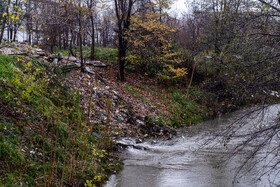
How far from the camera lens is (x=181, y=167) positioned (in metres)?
7.33

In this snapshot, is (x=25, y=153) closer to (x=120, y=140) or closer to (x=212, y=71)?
(x=120, y=140)

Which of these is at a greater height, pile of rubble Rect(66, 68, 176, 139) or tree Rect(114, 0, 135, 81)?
tree Rect(114, 0, 135, 81)

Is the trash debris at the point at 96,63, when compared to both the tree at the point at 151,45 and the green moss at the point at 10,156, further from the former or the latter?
the green moss at the point at 10,156

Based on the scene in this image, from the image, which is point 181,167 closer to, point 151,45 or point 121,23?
point 121,23

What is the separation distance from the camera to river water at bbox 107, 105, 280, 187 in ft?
20.5

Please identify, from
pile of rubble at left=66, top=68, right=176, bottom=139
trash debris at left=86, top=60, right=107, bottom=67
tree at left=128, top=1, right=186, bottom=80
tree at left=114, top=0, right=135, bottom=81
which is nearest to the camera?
pile of rubble at left=66, top=68, right=176, bottom=139

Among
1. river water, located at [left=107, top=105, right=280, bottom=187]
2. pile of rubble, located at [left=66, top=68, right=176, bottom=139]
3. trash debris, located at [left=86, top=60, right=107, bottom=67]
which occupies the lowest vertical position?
river water, located at [left=107, top=105, right=280, bottom=187]

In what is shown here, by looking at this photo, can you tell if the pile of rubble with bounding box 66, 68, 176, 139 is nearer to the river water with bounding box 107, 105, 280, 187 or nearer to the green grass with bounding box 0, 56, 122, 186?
the river water with bounding box 107, 105, 280, 187

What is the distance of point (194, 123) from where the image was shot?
14.4 metres

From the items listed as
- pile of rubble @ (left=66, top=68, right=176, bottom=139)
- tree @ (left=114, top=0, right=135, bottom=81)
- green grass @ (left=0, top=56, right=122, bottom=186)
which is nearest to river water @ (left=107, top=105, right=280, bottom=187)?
green grass @ (left=0, top=56, right=122, bottom=186)

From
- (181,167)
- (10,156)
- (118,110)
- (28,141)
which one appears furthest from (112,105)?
(10,156)

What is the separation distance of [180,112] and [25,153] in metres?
11.0

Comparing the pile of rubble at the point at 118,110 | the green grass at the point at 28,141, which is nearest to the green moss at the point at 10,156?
the green grass at the point at 28,141

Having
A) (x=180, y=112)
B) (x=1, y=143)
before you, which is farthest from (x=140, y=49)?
(x=1, y=143)
